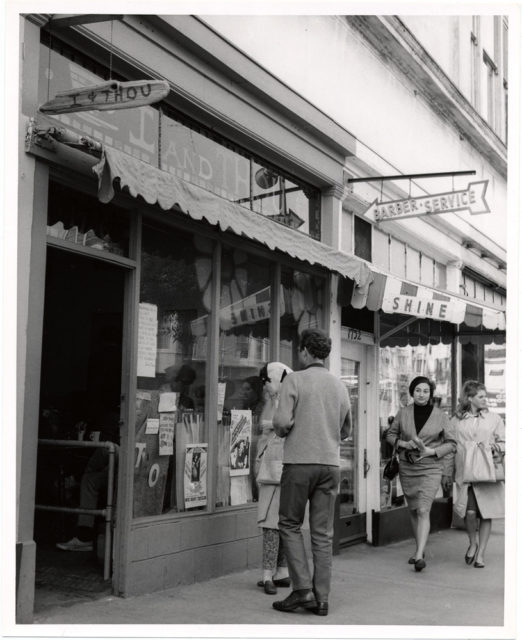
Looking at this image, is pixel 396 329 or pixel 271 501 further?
pixel 396 329

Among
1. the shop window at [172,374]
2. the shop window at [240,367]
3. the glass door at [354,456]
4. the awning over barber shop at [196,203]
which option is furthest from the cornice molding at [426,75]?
the shop window at [172,374]

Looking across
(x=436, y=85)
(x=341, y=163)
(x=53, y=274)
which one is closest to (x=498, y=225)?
(x=436, y=85)

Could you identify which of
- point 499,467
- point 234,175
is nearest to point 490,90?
point 499,467

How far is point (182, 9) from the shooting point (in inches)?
232

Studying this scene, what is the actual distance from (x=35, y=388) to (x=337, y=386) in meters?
2.19

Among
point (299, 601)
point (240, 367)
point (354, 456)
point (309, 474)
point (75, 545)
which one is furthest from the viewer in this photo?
point (354, 456)

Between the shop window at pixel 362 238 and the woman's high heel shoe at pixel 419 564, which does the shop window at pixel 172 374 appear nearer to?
the woman's high heel shoe at pixel 419 564

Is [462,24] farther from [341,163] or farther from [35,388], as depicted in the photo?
[35,388]

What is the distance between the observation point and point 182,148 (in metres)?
7.19

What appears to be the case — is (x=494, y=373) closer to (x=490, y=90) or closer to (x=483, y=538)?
(x=490, y=90)

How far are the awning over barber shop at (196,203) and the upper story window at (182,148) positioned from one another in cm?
68

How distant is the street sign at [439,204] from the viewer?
981 centimetres

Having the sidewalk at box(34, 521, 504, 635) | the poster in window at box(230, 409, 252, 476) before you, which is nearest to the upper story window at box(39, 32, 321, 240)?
the poster in window at box(230, 409, 252, 476)

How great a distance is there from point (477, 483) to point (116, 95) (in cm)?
564
